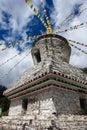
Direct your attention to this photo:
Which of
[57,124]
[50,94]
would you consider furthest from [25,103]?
[57,124]

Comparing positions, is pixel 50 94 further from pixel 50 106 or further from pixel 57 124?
pixel 57 124

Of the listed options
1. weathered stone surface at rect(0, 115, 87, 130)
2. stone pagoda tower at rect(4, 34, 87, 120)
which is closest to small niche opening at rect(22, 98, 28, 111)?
stone pagoda tower at rect(4, 34, 87, 120)

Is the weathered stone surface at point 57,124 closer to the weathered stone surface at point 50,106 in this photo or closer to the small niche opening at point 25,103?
the weathered stone surface at point 50,106

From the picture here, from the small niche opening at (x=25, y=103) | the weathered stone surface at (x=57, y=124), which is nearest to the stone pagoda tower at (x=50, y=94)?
the small niche opening at (x=25, y=103)

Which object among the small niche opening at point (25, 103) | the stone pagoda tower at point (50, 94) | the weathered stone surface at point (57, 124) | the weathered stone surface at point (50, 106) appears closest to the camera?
the weathered stone surface at point (57, 124)

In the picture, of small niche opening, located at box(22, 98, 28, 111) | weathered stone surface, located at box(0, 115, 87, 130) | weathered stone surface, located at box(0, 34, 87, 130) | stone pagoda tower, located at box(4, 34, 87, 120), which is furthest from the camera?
small niche opening, located at box(22, 98, 28, 111)

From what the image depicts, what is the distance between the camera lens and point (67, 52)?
1020 cm

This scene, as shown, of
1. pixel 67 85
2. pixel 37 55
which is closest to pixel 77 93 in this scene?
pixel 67 85

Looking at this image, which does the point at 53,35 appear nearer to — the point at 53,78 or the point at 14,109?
the point at 53,78

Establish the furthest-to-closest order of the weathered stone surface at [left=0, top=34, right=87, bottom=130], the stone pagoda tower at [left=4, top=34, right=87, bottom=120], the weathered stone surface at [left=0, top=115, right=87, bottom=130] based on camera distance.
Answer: the stone pagoda tower at [left=4, top=34, right=87, bottom=120]
the weathered stone surface at [left=0, top=34, right=87, bottom=130]
the weathered stone surface at [left=0, top=115, right=87, bottom=130]

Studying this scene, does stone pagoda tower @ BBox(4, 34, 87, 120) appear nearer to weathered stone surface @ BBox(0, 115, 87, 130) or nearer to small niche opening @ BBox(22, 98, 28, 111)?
small niche opening @ BBox(22, 98, 28, 111)

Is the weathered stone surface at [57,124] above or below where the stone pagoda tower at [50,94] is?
below

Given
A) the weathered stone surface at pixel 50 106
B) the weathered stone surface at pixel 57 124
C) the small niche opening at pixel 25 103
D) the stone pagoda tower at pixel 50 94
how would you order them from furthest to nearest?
the small niche opening at pixel 25 103 < the stone pagoda tower at pixel 50 94 < the weathered stone surface at pixel 50 106 < the weathered stone surface at pixel 57 124

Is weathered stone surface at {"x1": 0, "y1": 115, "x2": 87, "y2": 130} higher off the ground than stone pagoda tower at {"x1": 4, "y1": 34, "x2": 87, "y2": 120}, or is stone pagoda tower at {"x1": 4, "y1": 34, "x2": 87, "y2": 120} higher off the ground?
stone pagoda tower at {"x1": 4, "y1": 34, "x2": 87, "y2": 120}
